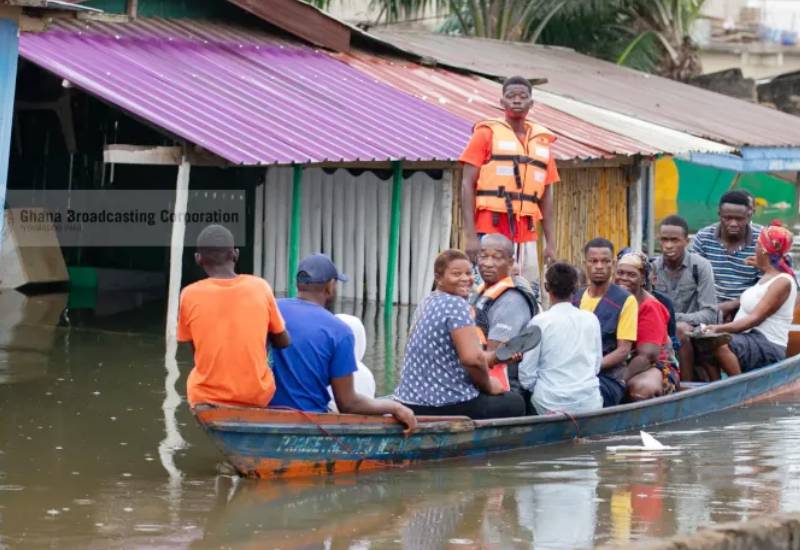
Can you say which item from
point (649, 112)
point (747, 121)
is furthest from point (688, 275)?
point (747, 121)

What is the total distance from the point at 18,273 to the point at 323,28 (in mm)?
4235

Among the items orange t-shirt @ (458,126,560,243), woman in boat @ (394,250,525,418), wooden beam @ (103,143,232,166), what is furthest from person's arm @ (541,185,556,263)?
wooden beam @ (103,143,232,166)

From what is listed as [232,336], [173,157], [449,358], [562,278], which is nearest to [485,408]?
[449,358]

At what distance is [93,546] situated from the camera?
6.72 metres

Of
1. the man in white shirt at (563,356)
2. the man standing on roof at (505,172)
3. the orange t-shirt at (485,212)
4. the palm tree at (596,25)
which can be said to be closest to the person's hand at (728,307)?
the man standing on roof at (505,172)

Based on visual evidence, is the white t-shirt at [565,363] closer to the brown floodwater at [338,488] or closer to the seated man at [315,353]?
the brown floodwater at [338,488]

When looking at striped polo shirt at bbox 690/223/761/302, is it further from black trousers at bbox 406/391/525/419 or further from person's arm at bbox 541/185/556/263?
black trousers at bbox 406/391/525/419

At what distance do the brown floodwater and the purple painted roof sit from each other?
2678 millimetres

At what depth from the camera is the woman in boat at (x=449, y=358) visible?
8.38 meters

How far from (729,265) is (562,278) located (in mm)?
3256

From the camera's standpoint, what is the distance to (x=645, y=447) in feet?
30.9

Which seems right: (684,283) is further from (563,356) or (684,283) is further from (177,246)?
(177,246)

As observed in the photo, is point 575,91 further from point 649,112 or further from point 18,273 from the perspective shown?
point 18,273

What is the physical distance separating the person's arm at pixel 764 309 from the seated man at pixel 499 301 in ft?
7.49
